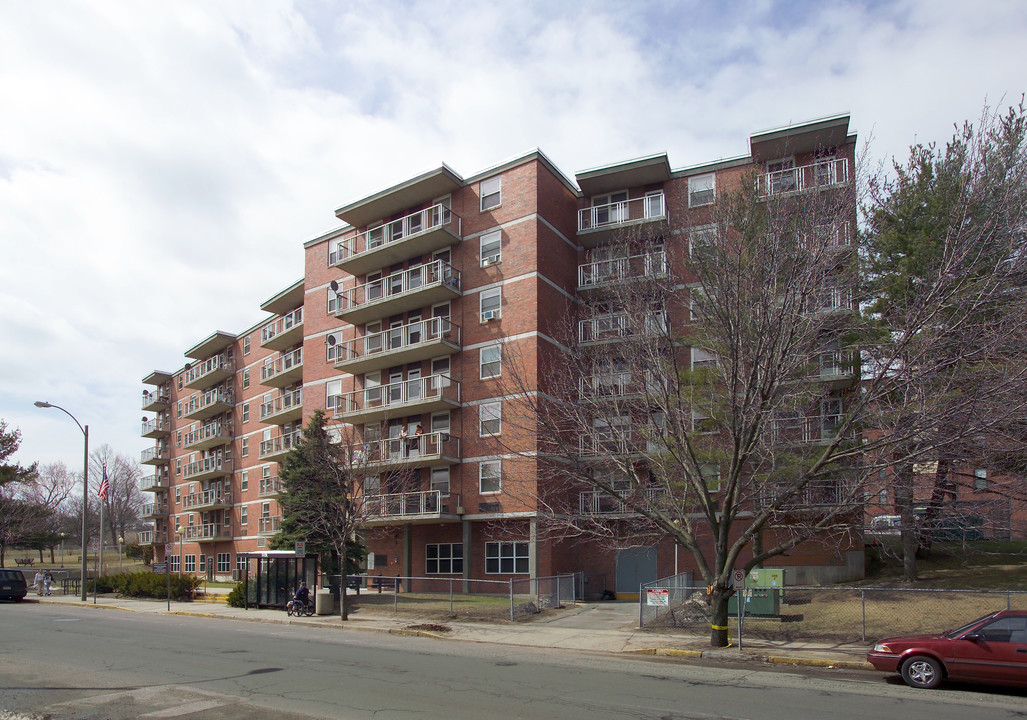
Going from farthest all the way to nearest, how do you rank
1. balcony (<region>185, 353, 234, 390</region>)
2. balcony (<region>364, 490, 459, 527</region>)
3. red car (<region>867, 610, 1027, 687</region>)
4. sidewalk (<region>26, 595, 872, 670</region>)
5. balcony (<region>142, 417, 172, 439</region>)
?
balcony (<region>142, 417, 172, 439</region>), balcony (<region>185, 353, 234, 390</region>), balcony (<region>364, 490, 459, 527</region>), sidewalk (<region>26, 595, 872, 670</region>), red car (<region>867, 610, 1027, 687</region>)

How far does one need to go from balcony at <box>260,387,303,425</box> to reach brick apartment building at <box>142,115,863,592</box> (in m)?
4.05

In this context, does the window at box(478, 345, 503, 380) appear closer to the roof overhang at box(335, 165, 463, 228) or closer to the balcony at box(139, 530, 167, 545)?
the roof overhang at box(335, 165, 463, 228)

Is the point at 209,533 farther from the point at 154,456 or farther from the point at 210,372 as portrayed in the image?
the point at 154,456

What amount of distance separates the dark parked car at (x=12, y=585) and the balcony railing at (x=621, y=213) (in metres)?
31.5

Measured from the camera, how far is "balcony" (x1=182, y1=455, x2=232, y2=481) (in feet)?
184

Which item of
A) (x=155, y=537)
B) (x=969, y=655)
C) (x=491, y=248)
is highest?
(x=491, y=248)

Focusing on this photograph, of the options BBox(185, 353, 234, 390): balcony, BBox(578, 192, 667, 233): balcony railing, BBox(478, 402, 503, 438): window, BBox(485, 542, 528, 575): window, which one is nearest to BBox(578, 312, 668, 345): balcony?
BBox(478, 402, 503, 438): window

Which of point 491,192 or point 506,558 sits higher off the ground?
point 491,192

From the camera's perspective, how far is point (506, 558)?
3180 centimetres

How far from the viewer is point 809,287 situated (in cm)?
1566

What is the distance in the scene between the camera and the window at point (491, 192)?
33.5 metres

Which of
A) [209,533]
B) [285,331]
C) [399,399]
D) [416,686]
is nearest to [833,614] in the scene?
[416,686]

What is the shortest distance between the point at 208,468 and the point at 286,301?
17.5 m

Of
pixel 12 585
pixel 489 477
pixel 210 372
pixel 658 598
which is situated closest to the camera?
pixel 658 598
